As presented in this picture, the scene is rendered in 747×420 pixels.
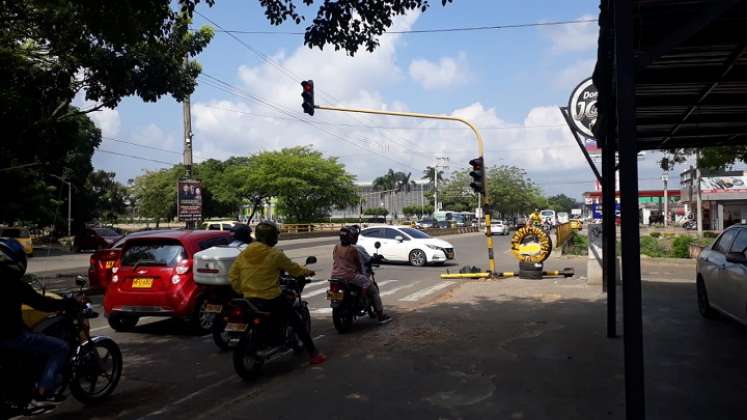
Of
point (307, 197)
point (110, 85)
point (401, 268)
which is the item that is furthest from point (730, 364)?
point (307, 197)

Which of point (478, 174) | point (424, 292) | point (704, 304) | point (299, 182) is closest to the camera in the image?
point (704, 304)

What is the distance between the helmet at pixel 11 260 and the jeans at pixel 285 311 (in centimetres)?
228

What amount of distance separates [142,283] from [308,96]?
9648 millimetres

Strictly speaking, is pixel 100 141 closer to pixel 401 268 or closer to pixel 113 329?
pixel 401 268

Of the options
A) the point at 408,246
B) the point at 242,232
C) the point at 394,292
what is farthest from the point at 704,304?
the point at 408,246

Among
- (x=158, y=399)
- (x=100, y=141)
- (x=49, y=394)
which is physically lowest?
(x=158, y=399)

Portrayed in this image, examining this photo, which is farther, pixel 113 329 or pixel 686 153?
pixel 686 153

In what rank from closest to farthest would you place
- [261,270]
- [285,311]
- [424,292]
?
[261,270] → [285,311] → [424,292]

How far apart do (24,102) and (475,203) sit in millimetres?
84120

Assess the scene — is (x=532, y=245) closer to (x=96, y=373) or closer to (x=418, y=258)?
(x=418, y=258)

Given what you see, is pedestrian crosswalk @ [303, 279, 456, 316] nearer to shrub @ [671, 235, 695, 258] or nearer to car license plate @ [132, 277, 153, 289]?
car license plate @ [132, 277, 153, 289]

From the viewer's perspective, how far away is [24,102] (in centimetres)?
1178

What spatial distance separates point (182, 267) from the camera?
877 cm

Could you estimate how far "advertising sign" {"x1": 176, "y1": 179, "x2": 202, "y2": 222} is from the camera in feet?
71.0
